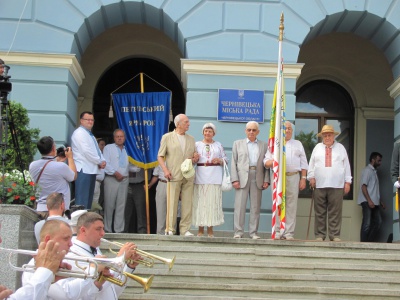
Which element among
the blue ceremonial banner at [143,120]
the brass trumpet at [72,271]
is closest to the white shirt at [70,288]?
the brass trumpet at [72,271]

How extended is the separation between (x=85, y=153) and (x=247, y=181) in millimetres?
2268

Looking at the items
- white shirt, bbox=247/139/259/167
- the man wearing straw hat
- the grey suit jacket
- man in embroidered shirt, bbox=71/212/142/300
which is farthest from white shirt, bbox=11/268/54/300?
the man wearing straw hat

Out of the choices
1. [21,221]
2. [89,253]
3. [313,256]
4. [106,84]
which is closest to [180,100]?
[106,84]

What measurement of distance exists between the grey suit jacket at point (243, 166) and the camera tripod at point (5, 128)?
2.95 meters

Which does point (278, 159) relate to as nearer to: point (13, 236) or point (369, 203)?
point (369, 203)

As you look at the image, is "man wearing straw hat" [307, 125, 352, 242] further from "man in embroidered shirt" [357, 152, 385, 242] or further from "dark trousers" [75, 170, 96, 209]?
"dark trousers" [75, 170, 96, 209]

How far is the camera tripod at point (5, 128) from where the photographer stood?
9.38 m

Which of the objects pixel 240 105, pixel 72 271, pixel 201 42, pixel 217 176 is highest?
pixel 201 42

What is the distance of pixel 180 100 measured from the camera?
15914 mm

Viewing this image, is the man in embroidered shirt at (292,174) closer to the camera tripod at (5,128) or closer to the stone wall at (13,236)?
the camera tripod at (5,128)

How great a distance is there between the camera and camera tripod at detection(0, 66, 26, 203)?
9375 millimetres

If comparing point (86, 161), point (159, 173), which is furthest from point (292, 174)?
point (86, 161)

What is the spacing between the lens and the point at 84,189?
11422 mm

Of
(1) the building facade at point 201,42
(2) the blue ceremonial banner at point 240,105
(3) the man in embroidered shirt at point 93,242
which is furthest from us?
(2) the blue ceremonial banner at point 240,105
